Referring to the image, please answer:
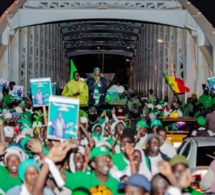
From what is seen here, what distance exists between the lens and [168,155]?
1121 centimetres

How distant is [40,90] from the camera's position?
14.7 metres

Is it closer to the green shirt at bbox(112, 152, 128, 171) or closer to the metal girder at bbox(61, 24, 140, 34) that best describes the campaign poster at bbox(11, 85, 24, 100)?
the green shirt at bbox(112, 152, 128, 171)

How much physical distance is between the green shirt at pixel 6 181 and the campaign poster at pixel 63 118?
667 mm

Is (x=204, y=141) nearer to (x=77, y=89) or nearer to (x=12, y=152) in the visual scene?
(x=12, y=152)

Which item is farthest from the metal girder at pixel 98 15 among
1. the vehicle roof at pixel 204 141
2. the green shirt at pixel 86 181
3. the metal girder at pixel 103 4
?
the green shirt at pixel 86 181

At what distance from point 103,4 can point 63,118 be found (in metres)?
31.3

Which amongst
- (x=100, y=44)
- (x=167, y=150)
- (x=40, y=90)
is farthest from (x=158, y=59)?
(x=167, y=150)

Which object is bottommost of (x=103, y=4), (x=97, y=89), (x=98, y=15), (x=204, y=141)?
(x=204, y=141)

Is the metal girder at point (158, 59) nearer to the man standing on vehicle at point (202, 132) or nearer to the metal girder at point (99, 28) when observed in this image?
the metal girder at point (99, 28)

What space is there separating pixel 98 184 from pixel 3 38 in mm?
27536

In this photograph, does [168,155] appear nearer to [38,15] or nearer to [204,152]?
[204,152]

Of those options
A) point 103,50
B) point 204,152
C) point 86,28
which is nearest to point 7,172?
point 204,152

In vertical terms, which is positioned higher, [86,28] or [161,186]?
[86,28]

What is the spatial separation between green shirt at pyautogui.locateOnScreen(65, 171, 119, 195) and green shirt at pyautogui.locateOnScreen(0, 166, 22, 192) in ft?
2.23
